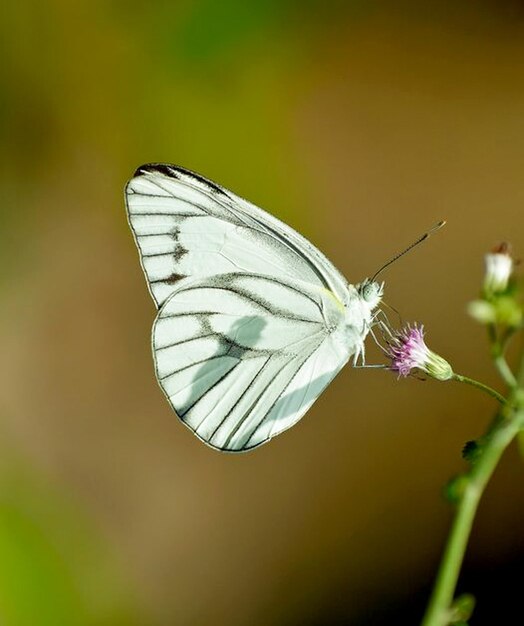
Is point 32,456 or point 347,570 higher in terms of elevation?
point 32,456

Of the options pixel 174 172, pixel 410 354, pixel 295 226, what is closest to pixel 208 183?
pixel 174 172

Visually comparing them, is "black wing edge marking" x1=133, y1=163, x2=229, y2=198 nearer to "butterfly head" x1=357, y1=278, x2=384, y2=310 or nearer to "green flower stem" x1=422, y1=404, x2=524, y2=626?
"butterfly head" x1=357, y1=278, x2=384, y2=310

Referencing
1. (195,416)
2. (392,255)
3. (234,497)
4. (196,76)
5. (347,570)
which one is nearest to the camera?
(195,416)

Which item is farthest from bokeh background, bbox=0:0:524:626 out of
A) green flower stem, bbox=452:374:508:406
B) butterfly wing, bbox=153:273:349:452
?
green flower stem, bbox=452:374:508:406

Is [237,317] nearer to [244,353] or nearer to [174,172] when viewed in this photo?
[244,353]

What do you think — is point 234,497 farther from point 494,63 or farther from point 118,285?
point 494,63

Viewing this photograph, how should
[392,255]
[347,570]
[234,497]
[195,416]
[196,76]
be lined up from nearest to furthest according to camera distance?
[195,416], [347,570], [234,497], [392,255], [196,76]

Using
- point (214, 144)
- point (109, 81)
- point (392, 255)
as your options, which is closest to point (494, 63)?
point (392, 255)

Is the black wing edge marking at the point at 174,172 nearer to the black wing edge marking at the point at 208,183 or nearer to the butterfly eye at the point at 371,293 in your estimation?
the black wing edge marking at the point at 208,183
